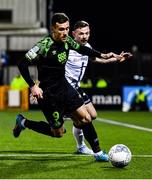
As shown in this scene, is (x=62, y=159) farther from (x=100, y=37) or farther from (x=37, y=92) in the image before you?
(x=100, y=37)

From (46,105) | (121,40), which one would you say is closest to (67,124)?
(46,105)

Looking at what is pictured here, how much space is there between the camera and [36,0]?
35469mm

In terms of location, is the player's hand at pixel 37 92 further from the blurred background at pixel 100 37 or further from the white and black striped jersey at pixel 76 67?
the blurred background at pixel 100 37

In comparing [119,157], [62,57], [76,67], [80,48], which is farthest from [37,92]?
[76,67]

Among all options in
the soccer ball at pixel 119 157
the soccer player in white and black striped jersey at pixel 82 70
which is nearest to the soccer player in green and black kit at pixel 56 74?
the soccer player in white and black striped jersey at pixel 82 70

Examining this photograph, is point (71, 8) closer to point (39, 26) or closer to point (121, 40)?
point (121, 40)

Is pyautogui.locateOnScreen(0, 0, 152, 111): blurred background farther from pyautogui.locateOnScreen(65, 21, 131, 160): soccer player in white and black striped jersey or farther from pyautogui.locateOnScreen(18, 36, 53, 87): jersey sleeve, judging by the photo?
pyautogui.locateOnScreen(18, 36, 53, 87): jersey sleeve

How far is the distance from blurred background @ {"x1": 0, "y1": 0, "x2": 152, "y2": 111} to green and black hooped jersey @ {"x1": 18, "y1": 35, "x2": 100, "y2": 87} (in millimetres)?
15656

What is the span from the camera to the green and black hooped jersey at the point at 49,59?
361 inches

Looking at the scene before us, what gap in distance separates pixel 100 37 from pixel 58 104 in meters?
37.2

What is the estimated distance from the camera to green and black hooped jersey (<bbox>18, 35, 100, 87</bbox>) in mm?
9164

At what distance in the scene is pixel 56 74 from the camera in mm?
9469

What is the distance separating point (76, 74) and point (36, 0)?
25.0 m

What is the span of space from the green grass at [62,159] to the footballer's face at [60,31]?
1.73 m
